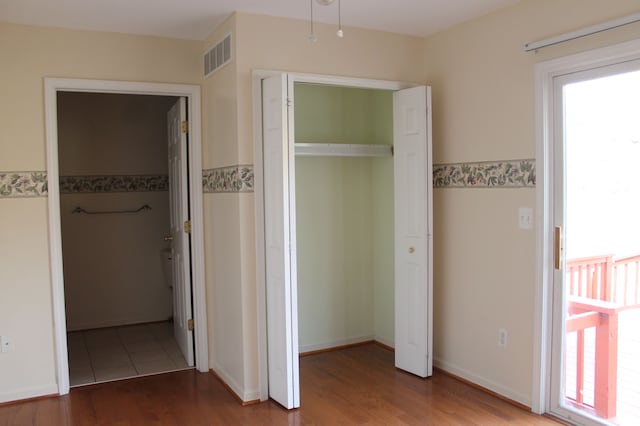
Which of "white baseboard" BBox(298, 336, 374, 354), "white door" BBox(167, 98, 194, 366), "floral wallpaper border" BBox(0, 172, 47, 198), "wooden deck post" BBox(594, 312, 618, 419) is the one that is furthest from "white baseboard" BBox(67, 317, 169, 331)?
"wooden deck post" BBox(594, 312, 618, 419)

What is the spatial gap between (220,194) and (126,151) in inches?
86.4

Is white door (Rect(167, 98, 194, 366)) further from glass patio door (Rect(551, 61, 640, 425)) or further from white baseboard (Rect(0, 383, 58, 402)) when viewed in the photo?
glass patio door (Rect(551, 61, 640, 425))

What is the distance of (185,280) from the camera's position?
13.5ft

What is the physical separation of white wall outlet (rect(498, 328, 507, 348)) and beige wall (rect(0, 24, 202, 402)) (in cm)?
282

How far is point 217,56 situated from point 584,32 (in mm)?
2155

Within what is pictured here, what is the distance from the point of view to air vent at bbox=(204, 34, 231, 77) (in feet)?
11.3

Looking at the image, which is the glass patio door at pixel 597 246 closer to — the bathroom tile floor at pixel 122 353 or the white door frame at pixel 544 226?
the white door frame at pixel 544 226

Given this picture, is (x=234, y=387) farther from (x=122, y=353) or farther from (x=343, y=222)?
(x=343, y=222)

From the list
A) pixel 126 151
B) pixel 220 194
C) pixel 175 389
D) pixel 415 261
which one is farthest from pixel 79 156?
pixel 415 261

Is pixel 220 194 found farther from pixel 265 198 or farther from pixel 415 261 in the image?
pixel 415 261

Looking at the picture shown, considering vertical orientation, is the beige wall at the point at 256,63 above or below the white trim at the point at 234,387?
above

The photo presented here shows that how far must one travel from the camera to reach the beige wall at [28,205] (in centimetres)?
346

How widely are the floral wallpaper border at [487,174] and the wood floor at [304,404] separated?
1.30 m

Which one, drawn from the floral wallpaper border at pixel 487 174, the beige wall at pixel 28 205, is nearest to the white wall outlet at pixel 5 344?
the beige wall at pixel 28 205
